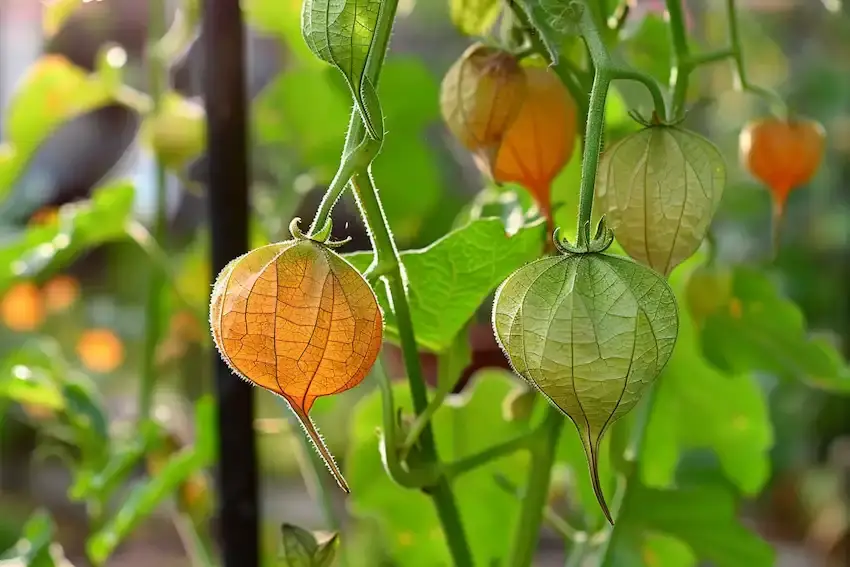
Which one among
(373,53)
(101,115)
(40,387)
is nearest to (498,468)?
(40,387)

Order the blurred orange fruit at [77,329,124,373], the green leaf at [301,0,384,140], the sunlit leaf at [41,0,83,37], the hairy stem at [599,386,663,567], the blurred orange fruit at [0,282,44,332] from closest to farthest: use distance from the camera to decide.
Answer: the green leaf at [301,0,384,140] → the hairy stem at [599,386,663,567] → the sunlit leaf at [41,0,83,37] → the blurred orange fruit at [0,282,44,332] → the blurred orange fruit at [77,329,124,373]

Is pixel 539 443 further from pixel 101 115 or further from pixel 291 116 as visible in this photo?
pixel 101 115

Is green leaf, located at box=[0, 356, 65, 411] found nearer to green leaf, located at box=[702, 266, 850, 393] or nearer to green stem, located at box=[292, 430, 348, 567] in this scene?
green stem, located at box=[292, 430, 348, 567]

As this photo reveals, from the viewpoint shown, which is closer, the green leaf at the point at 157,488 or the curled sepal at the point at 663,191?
the curled sepal at the point at 663,191

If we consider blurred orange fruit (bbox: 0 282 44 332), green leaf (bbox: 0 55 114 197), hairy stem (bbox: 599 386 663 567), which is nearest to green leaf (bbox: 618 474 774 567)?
hairy stem (bbox: 599 386 663 567)

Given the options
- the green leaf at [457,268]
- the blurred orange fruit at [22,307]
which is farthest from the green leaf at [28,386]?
the blurred orange fruit at [22,307]

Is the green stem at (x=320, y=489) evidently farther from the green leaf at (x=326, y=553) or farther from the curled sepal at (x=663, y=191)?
the curled sepal at (x=663, y=191)
